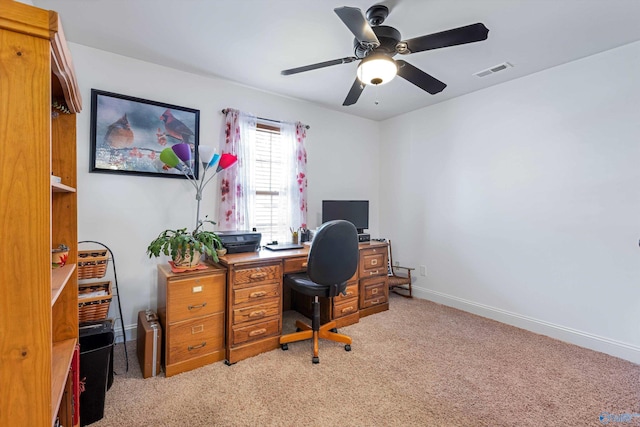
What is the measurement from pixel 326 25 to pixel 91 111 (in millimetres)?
1958

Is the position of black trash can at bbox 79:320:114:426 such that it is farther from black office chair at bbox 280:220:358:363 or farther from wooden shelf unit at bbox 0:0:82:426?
black office chair at bbox 280:220:358:363

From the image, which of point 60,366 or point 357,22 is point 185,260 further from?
point 357,22

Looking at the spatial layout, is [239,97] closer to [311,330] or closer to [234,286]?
[234,286]

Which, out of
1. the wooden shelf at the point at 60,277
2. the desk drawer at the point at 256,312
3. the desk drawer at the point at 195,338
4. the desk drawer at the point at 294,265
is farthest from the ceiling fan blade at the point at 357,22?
the desk drawer at the point at 195,338

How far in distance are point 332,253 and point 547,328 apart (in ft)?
7.25

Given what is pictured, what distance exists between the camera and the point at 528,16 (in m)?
1.91

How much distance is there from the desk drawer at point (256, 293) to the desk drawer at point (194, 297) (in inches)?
4.6

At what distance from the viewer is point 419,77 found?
2.03 meters

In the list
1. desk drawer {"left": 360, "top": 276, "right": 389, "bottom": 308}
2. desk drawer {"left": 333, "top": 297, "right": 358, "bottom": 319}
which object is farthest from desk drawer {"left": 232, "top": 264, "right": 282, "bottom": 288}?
desk drawer {"left": 360, "top": 276, "right": 389, "bottom": 308}

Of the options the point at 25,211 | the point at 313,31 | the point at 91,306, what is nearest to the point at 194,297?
the point at 91,306

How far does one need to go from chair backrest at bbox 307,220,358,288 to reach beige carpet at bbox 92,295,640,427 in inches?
25.4

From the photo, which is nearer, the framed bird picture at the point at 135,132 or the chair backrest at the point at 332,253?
the chair backrest at the point at 332,253

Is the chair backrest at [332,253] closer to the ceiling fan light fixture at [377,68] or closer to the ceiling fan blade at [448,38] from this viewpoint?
the ceiling fan light fixture at [377,68]

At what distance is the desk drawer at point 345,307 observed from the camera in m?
2.77
